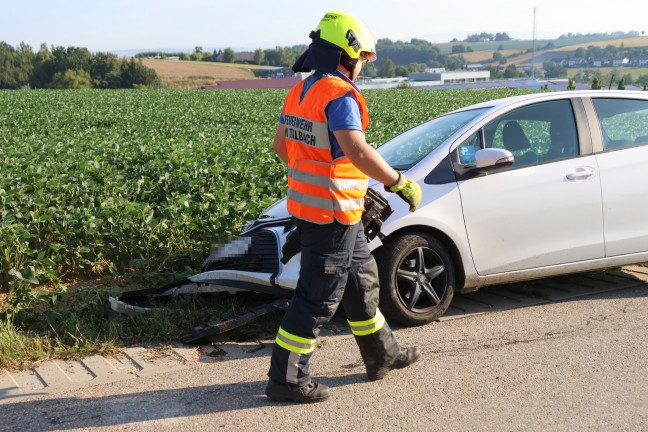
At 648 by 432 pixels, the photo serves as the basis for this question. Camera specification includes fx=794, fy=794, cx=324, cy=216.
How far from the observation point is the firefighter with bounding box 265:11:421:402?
4078 mm

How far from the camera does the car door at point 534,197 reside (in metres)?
5.80

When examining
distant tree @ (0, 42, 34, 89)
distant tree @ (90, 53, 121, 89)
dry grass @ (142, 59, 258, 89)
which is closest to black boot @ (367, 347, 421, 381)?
dry grass @ (142, 59, 258, 89)

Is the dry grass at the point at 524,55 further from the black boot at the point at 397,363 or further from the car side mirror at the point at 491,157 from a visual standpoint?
the black boot at the point at 397,363

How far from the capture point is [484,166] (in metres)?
5.75

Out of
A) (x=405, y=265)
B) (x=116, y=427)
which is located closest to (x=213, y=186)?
(x=405, y=265)

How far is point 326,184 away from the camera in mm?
4180

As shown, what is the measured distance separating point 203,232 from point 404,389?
3666 mm

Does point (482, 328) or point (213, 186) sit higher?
point (213, 186)

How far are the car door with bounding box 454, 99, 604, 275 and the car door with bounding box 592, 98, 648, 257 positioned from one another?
0.10 m

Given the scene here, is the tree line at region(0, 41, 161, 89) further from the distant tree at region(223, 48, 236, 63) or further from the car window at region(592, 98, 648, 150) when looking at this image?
the car window at region(592, 98, 648, 150)

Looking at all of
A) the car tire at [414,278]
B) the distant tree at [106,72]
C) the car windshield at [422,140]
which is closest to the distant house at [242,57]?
the distant tree at [106,72]

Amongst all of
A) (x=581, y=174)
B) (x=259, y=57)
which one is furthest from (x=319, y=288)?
(x=259, y=57)

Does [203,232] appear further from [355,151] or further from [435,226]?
[355,151]

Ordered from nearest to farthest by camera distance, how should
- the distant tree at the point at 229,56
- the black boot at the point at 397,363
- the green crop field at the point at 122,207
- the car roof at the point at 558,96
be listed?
1. the black boot at the point at 397,363
2. the car roof at the point at 558,96
3. the green crop field at the point at 122,207
4. the distant tree at the point at 229,56
